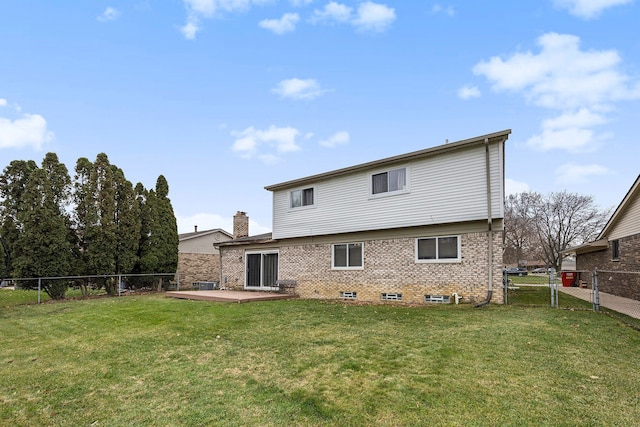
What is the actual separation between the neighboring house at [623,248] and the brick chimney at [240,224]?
16.2m

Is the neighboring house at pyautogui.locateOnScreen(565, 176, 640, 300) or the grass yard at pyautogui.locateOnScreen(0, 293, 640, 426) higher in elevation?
the neighboring house at pyautogui.locateOnScreen(565, 176, 640, 300)

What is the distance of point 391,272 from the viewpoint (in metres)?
12.4

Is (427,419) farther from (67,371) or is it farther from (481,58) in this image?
(481,58)

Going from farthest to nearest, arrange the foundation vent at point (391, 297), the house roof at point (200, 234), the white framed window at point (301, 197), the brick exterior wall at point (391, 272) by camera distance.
Result: the house roof at point (200, 234) → the white framed window at point (301, 197) → the foundation vent at point (391, 297) → the brick exterior wall at point (391, 272)

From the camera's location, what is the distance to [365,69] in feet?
53.7

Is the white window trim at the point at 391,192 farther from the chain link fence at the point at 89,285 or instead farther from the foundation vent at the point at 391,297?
the chain link fence at the point at 89,285

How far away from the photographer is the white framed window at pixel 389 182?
12414 mm

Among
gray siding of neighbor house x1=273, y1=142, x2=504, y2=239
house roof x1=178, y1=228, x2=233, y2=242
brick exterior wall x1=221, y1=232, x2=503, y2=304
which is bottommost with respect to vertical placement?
brick exterior wall x1=221, y1=232, x2=503, y2=304

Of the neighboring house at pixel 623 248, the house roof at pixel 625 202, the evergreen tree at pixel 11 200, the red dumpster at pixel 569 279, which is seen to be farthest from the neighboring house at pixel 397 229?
the red dumpster at pixel 569 279

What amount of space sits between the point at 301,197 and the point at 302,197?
5 centimetres

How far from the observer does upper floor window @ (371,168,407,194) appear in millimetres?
12442

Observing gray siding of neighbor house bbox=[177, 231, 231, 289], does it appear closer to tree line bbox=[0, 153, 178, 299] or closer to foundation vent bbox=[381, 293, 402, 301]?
tree line bbox=[0, 153, 178, 299]

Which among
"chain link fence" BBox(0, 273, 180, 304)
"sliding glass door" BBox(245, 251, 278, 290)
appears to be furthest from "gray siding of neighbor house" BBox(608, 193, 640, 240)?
Result: "chain link fence" BBox(0, 273, 180, 304)

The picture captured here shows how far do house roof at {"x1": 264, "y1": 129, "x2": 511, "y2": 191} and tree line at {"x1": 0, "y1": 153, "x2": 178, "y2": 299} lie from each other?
8577 mm
